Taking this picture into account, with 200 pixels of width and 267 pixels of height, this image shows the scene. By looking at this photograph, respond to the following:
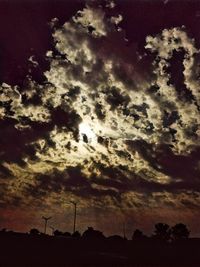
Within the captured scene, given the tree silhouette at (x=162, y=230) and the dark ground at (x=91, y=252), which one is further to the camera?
the tree silhouette at (x=162, y=230)

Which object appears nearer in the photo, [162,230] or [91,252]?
[91,252]

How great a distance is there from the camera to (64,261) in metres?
64.4

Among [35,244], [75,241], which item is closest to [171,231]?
[75,241]

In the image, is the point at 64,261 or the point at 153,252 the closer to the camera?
the point at 64,261

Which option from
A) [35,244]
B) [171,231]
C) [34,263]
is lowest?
[34,263]

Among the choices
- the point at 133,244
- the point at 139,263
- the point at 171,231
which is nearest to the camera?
the point at 139,263

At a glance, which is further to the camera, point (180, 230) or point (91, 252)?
point (180, 230)

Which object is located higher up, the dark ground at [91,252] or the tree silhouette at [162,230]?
the tree silhouette at [162,230]

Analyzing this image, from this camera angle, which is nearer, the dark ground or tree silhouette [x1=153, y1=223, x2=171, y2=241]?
the dark ground

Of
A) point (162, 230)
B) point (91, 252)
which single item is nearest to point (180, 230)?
point (162, 230)

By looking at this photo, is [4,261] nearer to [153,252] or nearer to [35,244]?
[35,244]

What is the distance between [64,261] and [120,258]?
43.2ft

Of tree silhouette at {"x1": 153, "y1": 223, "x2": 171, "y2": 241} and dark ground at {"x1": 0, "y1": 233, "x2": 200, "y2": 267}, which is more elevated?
tree silhouette at {"x1": 153, "y1": 223, "x2": 171, "y2": 241}

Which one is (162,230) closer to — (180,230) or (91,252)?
(180,230)
